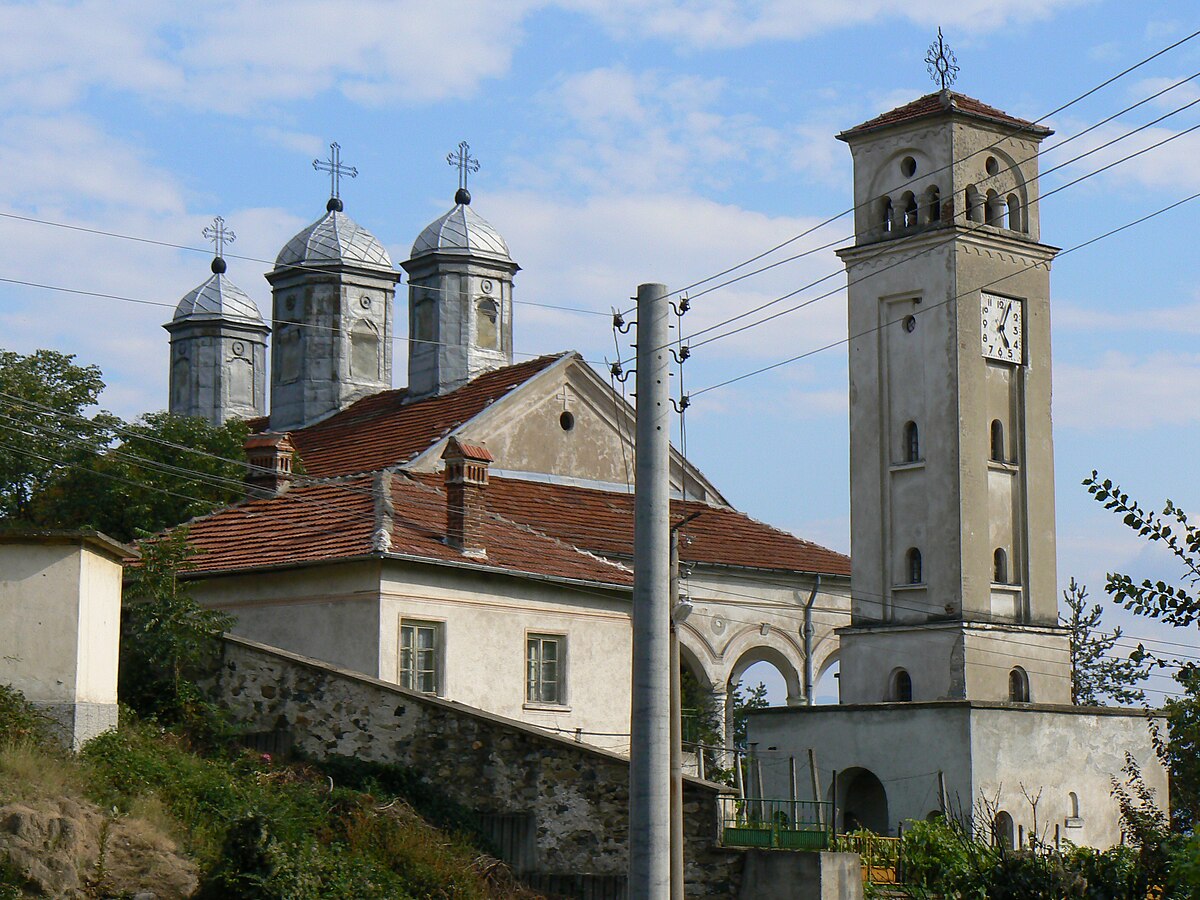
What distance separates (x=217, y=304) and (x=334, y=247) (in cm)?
704

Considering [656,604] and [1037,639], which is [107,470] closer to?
[1037,639]

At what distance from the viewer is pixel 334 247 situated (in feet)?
165

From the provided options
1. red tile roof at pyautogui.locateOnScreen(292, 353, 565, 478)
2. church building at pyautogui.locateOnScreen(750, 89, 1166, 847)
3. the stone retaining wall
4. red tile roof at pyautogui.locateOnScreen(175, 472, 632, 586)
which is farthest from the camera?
red tile roof at pyautogui.locateOnScreen(292, 353, 565, 478)

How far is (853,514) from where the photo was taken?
35.3 meters

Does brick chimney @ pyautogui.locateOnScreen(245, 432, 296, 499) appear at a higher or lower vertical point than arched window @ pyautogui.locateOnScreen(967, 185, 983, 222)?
lower

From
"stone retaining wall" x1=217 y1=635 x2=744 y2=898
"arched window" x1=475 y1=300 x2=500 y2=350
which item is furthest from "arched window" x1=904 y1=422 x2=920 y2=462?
"stone retaining wall" x1=217 y1=635 x2=744 y2=898

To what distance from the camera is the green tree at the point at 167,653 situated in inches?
808

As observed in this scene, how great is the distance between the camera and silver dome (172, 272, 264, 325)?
55906mm

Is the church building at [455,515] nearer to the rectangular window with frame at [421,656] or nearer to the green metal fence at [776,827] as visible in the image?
the rectangular window with frame at [421,656]

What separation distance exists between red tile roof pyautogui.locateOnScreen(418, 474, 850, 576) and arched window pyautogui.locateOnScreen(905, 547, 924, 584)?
3.89 meters

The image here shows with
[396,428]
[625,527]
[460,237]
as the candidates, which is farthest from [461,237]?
[625,527]

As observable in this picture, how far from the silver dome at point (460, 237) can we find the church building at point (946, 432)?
14.5m

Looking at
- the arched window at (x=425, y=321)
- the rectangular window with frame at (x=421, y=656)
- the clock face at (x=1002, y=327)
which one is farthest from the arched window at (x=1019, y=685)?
the arched window at (x=425, y=321)

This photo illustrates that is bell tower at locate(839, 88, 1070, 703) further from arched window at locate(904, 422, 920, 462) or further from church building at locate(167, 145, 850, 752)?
church building at locate(167, 145, 850, 752)
